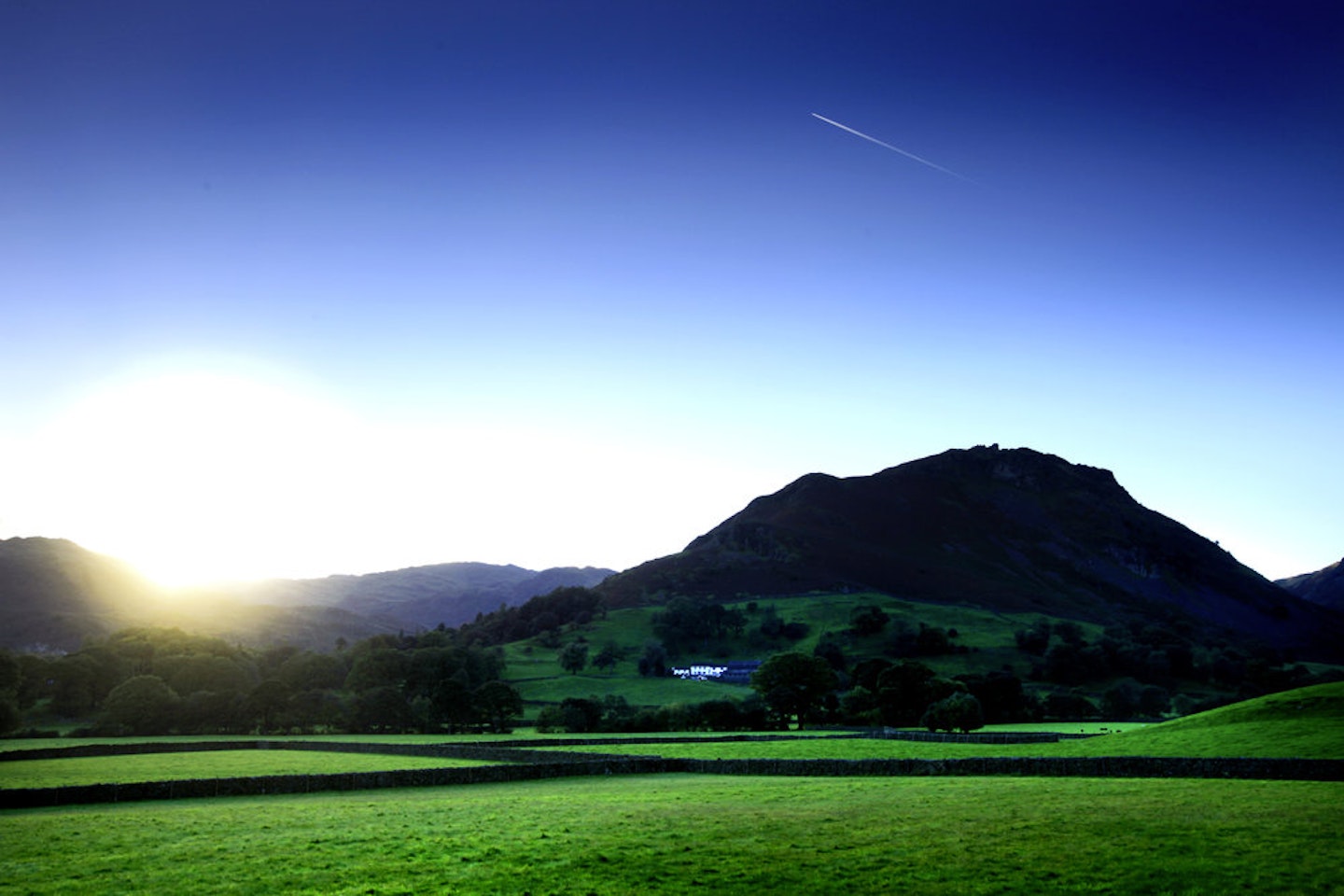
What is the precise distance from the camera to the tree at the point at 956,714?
4085 inches

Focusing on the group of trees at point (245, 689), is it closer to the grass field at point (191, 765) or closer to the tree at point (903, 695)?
the grass field at point (191, 765)

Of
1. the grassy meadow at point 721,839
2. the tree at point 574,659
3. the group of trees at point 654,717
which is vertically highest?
the tree at point 574,659

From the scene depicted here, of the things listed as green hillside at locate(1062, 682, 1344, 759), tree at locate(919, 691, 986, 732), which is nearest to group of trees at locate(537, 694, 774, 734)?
tree at locate(919, 691, 986, 732)

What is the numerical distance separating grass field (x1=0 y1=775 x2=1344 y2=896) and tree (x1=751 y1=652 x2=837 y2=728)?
75.9 metres

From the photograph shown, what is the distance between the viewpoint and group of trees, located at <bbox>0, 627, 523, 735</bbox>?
123m

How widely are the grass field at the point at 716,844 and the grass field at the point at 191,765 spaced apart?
16.8 m

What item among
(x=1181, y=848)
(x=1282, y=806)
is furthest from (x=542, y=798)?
(x=1282, y=806)

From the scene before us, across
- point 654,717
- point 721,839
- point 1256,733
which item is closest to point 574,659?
point 654,717

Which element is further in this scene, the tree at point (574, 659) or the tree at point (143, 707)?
the tree at point (574, 659)

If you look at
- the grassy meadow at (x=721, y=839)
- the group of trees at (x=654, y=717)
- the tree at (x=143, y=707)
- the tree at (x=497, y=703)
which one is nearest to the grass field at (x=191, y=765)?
Result: the grassy meadow at (x=721, y=839)

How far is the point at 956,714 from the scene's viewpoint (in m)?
104

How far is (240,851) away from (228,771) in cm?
3983

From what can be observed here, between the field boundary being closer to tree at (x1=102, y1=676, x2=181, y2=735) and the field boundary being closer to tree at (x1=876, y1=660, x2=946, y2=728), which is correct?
tree at (x1=876, y1=660, x2=946, y2=728)

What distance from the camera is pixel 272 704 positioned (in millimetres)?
125875
